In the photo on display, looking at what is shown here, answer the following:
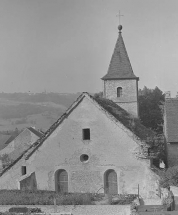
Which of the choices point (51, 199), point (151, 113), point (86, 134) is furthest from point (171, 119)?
point (151, 113)

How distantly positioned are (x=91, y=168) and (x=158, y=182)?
14.5ft

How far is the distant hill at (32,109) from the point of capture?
111938mm

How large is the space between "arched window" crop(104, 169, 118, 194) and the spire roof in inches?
642

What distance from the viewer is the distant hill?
4407 inches

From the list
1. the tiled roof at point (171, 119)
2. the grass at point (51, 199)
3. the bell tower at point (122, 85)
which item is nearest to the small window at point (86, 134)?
the grass at point (51, 199)

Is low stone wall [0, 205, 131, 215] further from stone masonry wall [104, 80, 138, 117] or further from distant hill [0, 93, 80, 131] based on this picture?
distant hill [0, 93, 80, 131]

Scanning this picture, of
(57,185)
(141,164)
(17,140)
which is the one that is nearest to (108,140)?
(141,164)

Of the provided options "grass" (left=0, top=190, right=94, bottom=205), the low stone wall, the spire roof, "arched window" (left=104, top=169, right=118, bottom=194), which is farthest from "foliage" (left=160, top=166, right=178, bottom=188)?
the spire roof

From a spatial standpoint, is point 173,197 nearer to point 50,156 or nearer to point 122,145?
point 122,145

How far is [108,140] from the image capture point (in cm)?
2498

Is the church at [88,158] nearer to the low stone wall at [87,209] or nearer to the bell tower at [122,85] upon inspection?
the low stone wall at [87,209]

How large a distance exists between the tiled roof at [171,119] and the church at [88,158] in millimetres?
4543

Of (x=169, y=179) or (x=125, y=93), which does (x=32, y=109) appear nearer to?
(x=125, y=93)

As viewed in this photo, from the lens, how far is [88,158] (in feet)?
83.3
